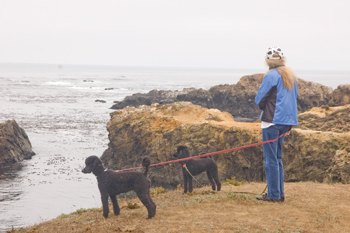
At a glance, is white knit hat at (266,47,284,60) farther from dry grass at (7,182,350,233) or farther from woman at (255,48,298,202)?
dry grass at (7,182,350,233)

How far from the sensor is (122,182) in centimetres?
896

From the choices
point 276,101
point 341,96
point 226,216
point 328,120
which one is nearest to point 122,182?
point 226,216

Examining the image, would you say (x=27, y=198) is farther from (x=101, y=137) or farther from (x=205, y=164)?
(x=101, y=137)

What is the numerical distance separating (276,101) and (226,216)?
2298 mm

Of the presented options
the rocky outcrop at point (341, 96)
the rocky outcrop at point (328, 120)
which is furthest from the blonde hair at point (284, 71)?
the rocky outcrop at point (341, 96)

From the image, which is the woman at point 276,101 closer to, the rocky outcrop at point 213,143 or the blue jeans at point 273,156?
the blue jeans at point 273,156

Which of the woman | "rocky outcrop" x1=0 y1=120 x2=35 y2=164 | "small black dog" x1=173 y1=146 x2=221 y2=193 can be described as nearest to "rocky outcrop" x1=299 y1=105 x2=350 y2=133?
"small black dog" x1=173 y1=146 x2=221 y2=193

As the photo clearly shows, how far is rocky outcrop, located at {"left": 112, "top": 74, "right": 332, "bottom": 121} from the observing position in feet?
158

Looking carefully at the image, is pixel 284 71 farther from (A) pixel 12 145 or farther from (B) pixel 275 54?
(A) pixel 12 145

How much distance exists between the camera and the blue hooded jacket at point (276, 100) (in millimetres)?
8883

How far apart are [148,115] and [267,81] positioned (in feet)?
56.5

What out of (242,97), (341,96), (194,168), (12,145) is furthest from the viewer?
(242,97)

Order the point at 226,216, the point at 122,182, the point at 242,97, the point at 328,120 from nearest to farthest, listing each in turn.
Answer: the point at 226,216 → the point at 122,182 → the point at 328,120 → the point at 242,97

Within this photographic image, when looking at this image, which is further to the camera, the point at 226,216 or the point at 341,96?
the point at 341,96
